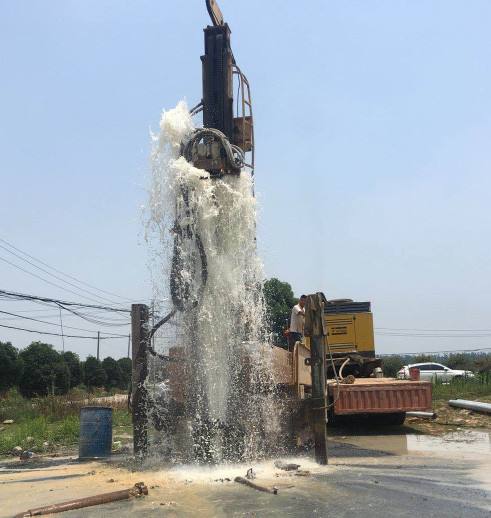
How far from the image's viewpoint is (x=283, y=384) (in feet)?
30.8

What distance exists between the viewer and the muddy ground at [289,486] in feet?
19.6

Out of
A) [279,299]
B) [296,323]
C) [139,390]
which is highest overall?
[279,299]

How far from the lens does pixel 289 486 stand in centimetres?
695

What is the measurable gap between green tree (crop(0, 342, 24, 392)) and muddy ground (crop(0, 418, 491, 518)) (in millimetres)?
26688

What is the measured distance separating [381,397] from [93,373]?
38.6 m

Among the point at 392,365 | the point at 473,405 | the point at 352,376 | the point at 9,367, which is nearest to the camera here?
the point at 352,376

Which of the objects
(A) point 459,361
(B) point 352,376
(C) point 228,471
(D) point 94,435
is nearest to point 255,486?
(C) point 228,471

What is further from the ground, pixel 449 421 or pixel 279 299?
pixel 279 299

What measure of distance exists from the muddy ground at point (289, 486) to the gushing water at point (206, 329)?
1.86 feet

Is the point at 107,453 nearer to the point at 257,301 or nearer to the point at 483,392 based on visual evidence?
the point at 257,301

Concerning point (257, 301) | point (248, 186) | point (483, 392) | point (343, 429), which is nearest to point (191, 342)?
point (257, 301)

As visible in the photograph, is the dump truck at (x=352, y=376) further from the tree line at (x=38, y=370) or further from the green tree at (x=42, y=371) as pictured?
the green tree at (x=42, y=371)

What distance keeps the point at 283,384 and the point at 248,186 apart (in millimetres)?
3036

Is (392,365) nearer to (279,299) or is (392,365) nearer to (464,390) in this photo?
(279,299)
